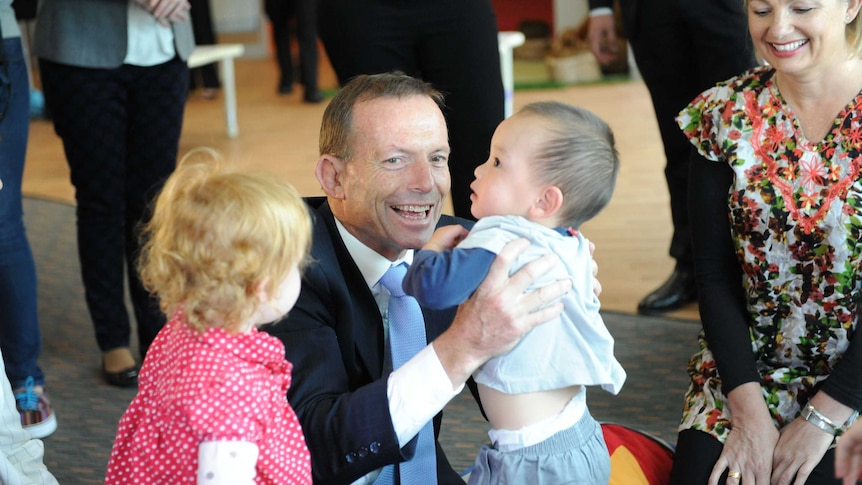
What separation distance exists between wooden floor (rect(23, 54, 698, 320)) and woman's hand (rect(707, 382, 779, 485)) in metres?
1.46

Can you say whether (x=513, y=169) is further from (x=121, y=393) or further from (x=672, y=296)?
(x=672, y=296)

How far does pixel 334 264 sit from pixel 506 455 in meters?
0.40

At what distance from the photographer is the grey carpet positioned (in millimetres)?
2502

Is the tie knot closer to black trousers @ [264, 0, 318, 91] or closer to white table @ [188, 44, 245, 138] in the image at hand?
white table @ [188, 44, 245, 138]

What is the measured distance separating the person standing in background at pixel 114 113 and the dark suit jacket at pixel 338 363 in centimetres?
107

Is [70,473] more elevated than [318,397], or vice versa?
[318,397]

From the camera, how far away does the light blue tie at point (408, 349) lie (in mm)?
1659

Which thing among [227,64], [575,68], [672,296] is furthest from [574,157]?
[575,68]

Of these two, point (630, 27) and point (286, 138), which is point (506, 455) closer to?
point (630, 27)

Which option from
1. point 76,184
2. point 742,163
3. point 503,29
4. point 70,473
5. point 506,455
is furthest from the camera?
point 503,29

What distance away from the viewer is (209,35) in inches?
292

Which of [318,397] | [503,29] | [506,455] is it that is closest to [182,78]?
[318,397]

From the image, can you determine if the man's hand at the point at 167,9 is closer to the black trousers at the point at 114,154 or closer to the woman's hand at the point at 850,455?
the black trousers at the point at 114,154

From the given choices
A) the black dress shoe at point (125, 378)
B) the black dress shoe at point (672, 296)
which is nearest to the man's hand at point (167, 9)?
the black dress shoe at point (125, 378)
